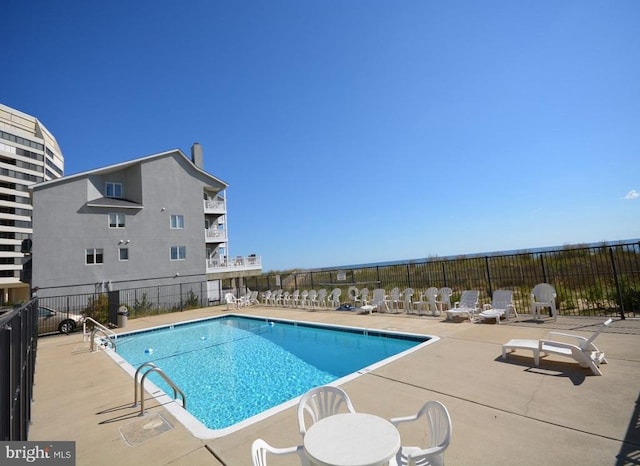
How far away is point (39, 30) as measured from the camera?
10.6m

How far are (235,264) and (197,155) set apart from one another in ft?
36.1

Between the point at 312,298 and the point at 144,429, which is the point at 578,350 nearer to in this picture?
the point at 144,429

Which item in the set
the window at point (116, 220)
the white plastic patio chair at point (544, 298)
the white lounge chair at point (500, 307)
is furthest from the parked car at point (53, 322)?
the white plastic patio chair at point (544, 298)

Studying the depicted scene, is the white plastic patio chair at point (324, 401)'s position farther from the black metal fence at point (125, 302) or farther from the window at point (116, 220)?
the window at point (116, 220)

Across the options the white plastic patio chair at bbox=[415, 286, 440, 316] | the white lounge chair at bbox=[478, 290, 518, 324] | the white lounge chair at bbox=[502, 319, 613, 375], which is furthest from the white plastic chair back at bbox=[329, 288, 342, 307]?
the white lounge chair at bbox=[502, 319, 613, 375]

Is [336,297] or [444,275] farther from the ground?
[444,275]

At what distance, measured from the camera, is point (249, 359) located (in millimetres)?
→ 8633

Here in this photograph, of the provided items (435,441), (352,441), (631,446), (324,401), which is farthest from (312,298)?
(352,441)

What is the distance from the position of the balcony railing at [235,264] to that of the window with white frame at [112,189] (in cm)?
854

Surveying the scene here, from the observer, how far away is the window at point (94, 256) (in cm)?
1961

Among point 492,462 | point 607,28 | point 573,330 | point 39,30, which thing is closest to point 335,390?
point 492,462

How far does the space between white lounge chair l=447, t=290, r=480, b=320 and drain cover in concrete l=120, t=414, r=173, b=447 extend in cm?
857

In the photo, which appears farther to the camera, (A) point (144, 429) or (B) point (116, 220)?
(B) point (116, 220)

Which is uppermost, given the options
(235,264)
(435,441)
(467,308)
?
(235,264)
